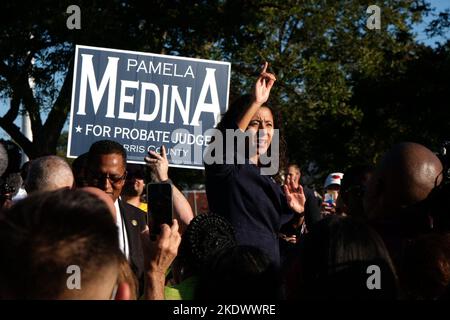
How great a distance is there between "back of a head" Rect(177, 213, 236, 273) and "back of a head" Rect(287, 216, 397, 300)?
718mm

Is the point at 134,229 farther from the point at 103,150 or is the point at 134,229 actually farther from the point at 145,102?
the point at 145,102

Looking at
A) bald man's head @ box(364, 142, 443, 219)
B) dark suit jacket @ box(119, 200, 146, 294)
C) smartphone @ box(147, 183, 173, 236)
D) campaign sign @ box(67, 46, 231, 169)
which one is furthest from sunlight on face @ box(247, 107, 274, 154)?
campaign sign @ box(67, 46, 231, 169)

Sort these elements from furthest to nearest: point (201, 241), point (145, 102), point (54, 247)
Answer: point (145, 102) → point (201, 241) → point (54, 247)

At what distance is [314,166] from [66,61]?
→ 14263 mm

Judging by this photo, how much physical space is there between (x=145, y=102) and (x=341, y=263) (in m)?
4.15

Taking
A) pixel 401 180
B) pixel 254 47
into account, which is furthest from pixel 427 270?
pixel 254 47

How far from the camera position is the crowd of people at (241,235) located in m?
1.68

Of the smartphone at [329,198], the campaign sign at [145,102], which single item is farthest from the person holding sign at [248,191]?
the smartphone at [329,198]

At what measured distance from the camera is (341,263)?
202cm

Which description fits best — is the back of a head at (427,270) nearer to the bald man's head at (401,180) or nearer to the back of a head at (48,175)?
the bald man's head at (401,180)

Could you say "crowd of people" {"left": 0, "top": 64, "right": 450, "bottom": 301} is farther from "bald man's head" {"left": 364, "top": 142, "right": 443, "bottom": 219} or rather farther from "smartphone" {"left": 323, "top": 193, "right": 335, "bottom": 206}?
"smartphone" {"left": 323, "top": 193, "right": 335, "bottom": 206}

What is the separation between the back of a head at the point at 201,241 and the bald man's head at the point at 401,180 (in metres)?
0.59

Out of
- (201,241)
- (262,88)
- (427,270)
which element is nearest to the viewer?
(427,270)

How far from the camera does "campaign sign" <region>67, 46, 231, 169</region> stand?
5.85 meters
